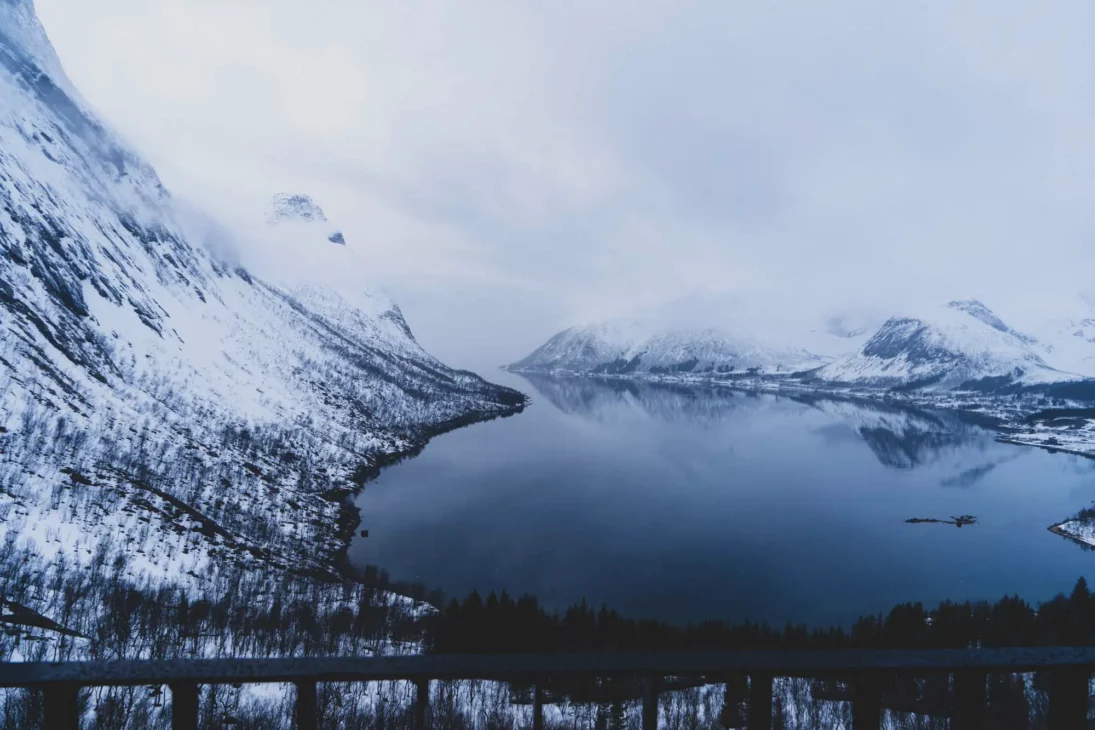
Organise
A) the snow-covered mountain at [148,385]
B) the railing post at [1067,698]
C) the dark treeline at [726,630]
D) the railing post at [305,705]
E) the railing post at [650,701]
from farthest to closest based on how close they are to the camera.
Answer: the snow-covered mountain at [148,385] → the dark treeline at [726,630] → the railing post at [1067,698] → the railing post at [650,701] → the railing post at [305,705]

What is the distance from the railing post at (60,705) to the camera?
6.91 ft

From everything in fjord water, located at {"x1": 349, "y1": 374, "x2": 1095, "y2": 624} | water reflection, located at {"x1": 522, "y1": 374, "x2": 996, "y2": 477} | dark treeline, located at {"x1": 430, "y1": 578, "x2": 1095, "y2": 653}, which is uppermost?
water reflection, located at {"x1": 522, "y1": 374, "x2": 996, "y2": 477}

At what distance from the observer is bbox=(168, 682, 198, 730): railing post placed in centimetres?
212

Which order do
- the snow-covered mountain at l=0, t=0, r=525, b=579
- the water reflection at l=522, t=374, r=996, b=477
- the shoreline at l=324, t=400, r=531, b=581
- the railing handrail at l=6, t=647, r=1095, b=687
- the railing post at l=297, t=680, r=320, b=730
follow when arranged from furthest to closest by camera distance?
the water reflection at l=522, t=374, r=996, b=477 → the shoreline at l=324, t=400, r=531, b=581 → the snow-covered mountain at l=0, t=0, r=525, b=579 → the railing post at l=297, t=680, r=320, b=730 → the railing handrail at l=6, t=647, r=1095, b=687

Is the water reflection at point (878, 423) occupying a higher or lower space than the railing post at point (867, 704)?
higher

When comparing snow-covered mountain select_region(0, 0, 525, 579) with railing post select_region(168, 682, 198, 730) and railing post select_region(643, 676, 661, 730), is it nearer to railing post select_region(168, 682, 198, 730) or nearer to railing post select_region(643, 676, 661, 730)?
railing post select_region(168, 682, 198, 730)

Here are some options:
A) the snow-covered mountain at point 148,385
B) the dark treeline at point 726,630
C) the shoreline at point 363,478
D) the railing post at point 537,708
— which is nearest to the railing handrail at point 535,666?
the railing post at point 537,708

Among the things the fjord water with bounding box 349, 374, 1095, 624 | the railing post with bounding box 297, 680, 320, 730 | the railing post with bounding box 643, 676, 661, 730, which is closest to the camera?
the railing post with bounding box 297, 680, 320, 730

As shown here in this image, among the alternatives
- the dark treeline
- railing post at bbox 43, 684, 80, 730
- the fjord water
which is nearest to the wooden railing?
railing post at bbox 43, 684, 80, 730

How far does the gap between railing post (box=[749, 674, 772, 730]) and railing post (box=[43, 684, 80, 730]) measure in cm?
289

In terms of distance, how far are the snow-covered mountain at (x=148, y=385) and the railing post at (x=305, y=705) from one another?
1598 inches

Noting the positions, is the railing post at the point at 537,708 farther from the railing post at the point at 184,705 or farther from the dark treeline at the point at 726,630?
the dark treeline at the point at 726,630

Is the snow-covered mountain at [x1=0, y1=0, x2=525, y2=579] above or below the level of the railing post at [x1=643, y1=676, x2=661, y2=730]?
above

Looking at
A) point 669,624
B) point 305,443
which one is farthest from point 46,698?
point 305,443
